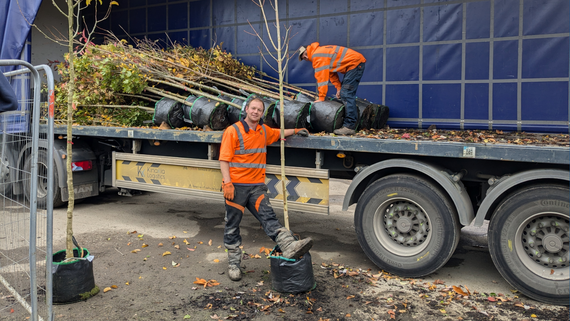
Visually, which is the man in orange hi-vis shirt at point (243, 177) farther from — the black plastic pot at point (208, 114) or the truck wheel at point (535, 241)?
the truck wheel at point (535, 241)

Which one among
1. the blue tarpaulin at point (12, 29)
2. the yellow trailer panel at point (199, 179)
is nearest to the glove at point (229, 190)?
Answer: the yellow trailer panel at point (199, 179)

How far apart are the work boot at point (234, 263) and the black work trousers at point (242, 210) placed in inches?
1.4

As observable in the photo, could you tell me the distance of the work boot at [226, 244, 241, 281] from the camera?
15.9 feet

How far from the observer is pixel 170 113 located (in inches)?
272

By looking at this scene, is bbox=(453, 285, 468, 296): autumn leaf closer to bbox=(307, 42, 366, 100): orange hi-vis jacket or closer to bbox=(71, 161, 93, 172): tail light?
bbox=(307, 42, 366, 100): orange hi-vis jacket

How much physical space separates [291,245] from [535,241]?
93.9 inches

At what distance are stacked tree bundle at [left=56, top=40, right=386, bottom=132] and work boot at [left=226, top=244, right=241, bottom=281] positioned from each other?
2.08 meters

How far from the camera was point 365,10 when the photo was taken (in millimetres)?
8164

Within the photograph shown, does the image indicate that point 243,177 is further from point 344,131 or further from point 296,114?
point 344,131

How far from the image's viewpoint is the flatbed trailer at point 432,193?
4.29 m

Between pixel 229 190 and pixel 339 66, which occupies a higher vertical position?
pixel 339 66

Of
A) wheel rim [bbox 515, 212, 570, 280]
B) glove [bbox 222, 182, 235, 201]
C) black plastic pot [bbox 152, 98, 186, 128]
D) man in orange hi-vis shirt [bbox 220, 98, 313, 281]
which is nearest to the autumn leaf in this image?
wheel rim [bbox 515, 212, 570, 280]

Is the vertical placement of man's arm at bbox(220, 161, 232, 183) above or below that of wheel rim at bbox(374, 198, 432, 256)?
above

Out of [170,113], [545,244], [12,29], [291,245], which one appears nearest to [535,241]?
[545,244]
